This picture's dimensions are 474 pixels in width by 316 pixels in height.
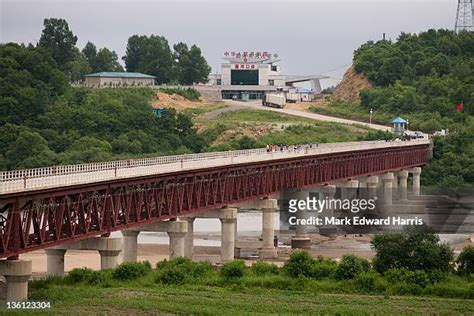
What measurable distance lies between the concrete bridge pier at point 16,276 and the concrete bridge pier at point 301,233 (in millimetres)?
49512

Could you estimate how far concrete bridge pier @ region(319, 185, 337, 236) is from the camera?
4875 inches

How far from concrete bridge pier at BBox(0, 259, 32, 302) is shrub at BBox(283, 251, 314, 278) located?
A: 62.4 feet

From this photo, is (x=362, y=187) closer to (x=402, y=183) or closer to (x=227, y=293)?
(x=402, y=183)

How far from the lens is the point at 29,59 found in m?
178

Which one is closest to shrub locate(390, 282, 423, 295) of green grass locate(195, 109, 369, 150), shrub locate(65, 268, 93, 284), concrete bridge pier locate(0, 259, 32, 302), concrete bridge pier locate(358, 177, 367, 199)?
shrub locate(65, 268, 93, 284)

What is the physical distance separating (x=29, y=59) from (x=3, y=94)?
36.6ft

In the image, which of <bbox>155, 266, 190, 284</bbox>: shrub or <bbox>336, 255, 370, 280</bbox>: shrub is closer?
<bbox>155, 266, 190, 284</bbox>: shrub

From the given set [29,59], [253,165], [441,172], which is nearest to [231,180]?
[253,165]

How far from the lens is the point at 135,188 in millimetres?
84188

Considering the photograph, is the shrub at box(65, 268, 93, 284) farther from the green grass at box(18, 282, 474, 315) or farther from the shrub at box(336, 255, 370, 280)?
the shrub at box(336, 255, 370, 280)

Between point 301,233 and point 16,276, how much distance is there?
5212 centimetres

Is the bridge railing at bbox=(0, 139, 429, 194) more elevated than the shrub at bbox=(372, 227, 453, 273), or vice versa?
the bridge railing at bbox=(0, 139, 429, 194)

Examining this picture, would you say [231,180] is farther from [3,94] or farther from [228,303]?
[3,94]

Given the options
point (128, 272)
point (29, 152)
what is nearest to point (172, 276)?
point (128, 272)
